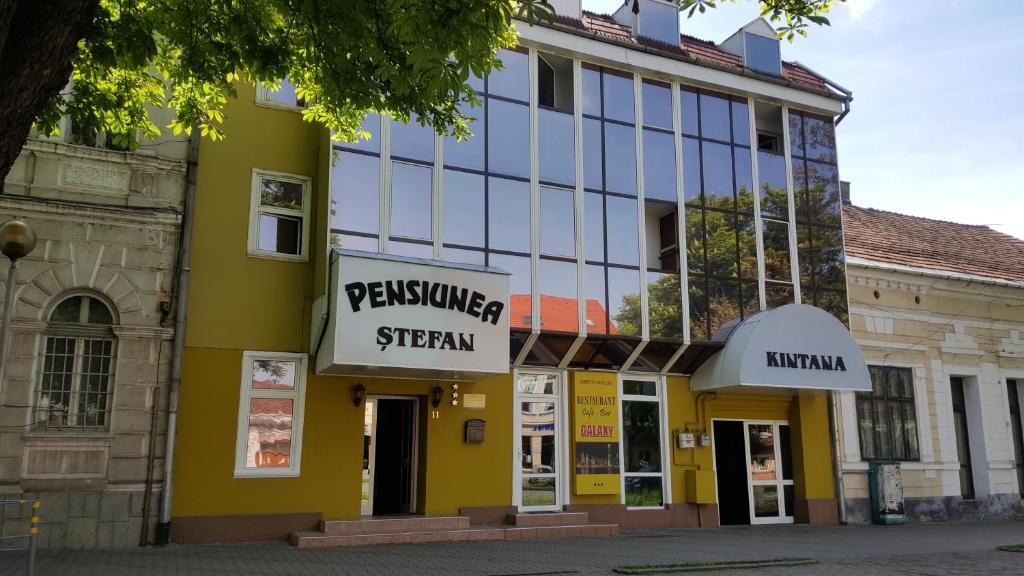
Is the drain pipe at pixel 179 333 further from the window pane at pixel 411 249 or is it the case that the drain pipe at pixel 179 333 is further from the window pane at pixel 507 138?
the window pane at pixel 507 138

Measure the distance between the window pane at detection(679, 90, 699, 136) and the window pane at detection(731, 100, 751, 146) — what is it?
100cm

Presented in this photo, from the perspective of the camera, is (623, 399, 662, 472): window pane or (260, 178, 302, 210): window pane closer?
(260, 178, 302, 210): window pane

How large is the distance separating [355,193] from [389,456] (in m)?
4.74

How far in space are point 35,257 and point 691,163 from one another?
11.8m

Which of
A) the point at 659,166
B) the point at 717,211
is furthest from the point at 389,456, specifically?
the point at 717,211

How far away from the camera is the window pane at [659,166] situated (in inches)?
638

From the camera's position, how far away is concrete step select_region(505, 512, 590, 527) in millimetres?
13797

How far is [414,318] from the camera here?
1278 centimetres

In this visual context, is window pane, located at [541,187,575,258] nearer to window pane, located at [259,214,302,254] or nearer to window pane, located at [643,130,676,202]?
window pane, located at [643,130,676,202]

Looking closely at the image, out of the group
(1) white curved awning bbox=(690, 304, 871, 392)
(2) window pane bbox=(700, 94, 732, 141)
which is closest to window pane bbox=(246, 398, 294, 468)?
(1) white curved awning bbox=(690, 304, 871, 392)

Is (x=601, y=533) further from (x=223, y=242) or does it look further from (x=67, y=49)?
(x=67, y=49)

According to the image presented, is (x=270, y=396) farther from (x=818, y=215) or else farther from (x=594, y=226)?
(x=818, y=215)

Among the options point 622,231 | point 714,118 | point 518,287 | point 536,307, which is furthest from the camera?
point 714,118

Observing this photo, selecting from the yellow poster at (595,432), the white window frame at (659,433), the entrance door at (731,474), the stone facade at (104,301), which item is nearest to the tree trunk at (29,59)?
the stone facade at (104,301)
